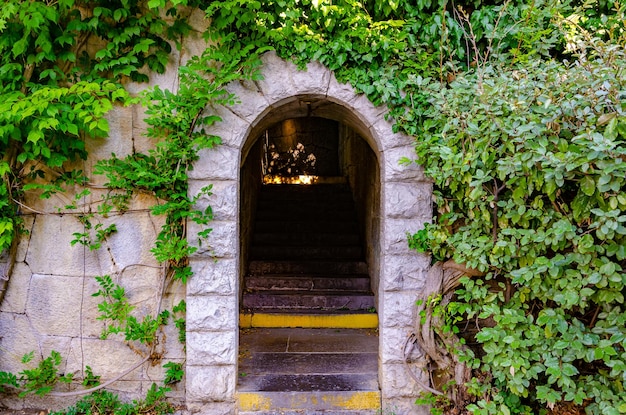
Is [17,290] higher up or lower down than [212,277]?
lower down

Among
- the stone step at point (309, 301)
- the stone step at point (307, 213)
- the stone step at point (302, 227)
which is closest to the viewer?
the stone step at point (309, 301)

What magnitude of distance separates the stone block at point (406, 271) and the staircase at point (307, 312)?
0.76 metres

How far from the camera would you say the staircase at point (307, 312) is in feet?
9.62

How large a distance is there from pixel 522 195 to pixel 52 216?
120 inches

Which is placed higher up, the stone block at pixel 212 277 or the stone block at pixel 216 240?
the stone block at pixel 216 240

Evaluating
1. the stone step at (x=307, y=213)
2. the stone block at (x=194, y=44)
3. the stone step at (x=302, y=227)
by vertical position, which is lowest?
the stone step at (x=302, y=227)

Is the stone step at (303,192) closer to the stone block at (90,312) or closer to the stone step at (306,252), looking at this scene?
the stone step at (306,252)

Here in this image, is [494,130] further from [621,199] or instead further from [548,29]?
[548,29]

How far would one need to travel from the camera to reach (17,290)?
301 cm

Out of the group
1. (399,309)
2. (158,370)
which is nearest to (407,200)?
(399,309)

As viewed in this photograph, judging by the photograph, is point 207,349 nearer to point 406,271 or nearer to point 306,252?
point 406,271

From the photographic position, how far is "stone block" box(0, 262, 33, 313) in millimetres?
3006

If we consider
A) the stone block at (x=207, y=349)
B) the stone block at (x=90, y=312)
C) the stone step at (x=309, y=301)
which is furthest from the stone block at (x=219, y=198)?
the stone step at (x=309, y=301)

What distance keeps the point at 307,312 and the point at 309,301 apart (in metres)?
0.18
